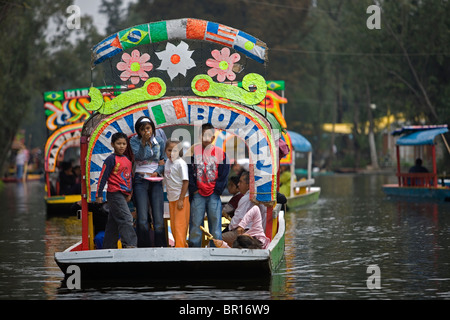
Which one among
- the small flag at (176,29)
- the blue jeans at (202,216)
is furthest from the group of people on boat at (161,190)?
the small flag at (176,29)

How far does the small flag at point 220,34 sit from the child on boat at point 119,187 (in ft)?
6.74

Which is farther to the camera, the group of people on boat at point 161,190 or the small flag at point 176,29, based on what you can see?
the small flag at point 176,29

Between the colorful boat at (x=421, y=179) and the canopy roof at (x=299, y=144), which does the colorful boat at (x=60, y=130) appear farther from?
the colorful boat at (x=421, y=179)

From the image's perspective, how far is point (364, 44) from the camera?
50.6 metres

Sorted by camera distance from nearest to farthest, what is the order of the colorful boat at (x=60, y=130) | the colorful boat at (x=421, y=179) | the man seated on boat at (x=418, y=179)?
1. the colorful boat at (x=60, y=130)
2. the colorful boat at (x=421, y=179)
3. the man seated on boat at (x=418, y=179)

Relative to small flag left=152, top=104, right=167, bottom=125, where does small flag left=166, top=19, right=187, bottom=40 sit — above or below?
above

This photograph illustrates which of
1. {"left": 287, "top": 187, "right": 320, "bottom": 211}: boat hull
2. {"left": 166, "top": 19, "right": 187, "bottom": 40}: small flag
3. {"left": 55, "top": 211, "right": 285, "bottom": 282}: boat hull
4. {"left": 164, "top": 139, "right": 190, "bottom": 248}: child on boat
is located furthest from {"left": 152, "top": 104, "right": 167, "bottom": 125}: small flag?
{"left": 287, "top": 187, "right": 320, "bottom": 211}: boat hull

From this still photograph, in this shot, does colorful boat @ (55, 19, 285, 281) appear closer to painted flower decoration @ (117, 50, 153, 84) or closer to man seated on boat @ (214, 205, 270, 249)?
painted flower decoration @ (117, 50, 153, 84)

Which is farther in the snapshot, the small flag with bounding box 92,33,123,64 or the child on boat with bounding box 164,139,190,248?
the small flag with bounding box 92,33,123,64

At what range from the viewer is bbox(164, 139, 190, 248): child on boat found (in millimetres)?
13438

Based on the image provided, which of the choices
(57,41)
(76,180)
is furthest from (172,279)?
(57,41)

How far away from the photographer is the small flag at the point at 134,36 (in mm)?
13859

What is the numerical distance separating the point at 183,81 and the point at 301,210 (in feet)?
43.7

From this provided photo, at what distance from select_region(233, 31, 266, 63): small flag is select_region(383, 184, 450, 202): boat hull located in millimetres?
17334
